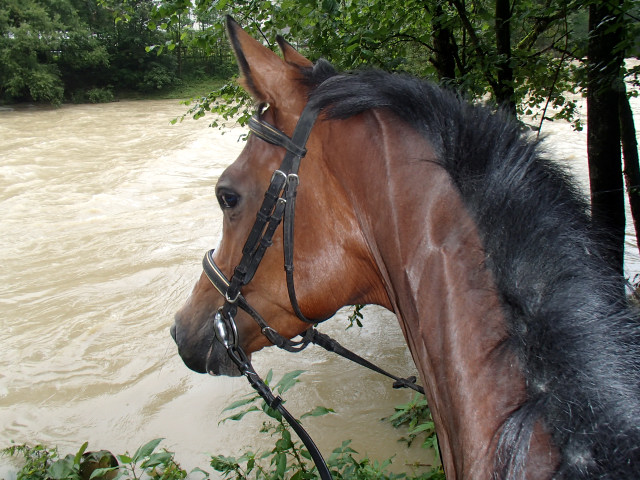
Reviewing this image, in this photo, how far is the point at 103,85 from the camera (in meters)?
40.4

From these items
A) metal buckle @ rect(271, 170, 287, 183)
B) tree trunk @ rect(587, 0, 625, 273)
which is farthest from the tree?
metal buckle @ rect(271, 170, 287, 183)

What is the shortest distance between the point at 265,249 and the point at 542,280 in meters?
0.96

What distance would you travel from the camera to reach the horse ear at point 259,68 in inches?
67.7

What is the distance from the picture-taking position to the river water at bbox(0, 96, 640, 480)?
538 cm

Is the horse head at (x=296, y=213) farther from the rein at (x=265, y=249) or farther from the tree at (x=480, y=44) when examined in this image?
the tree at (x=480, y=44)

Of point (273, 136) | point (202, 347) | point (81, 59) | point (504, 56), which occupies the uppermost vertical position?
point (81, 59)

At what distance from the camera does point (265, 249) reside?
1.78m

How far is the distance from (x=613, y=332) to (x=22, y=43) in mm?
41995

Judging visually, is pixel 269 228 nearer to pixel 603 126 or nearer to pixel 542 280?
pixel 542 280

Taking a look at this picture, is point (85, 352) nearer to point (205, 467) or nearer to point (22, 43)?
point (205, 467)

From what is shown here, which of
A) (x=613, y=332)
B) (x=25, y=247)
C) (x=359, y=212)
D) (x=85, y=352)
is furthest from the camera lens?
(x=25, y=247)

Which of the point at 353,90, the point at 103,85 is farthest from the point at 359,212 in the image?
the point at 103,85

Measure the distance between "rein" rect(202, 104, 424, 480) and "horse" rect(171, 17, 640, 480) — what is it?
1cm

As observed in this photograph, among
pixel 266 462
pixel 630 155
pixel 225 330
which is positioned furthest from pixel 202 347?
pixel 630 155
